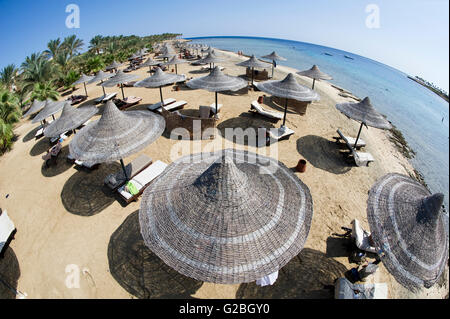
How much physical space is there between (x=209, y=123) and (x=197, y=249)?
7603 millimetres

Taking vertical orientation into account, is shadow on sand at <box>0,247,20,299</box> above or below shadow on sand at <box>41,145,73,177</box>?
below

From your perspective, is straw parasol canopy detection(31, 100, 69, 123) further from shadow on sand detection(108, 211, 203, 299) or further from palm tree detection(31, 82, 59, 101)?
shadow on sand detection(108, 211, 203, 299)

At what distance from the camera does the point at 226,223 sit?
3.22 m

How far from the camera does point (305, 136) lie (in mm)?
10156

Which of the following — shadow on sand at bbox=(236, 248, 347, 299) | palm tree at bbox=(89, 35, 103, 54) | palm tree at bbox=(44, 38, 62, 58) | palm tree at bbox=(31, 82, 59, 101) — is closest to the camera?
shadow on sand at bbox=(236, 248, 347, 299)

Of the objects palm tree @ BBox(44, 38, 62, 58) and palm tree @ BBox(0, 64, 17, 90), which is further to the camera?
palm tree @ BBox(44, 38, 62, 58)

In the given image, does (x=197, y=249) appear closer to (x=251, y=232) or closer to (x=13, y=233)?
(x=251, y=232)

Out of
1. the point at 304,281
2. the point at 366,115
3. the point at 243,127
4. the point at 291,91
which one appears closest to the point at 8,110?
the point at 243,127

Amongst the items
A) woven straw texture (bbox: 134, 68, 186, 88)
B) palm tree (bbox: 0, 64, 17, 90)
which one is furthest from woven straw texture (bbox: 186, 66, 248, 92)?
palm tree (bbox: 0, 64, 17, 90)

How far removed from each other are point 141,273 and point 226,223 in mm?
3161

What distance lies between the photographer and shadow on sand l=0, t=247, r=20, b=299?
4613mm

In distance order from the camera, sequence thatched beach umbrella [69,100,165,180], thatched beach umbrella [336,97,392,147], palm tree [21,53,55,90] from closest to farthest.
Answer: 1. thatched beach umbrella [69,100,165,180]
2. thatched beach umbrella [336,97,392,147]
3. palm tree [21,53,55,90]

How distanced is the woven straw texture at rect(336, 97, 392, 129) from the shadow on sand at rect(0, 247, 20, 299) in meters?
12.7

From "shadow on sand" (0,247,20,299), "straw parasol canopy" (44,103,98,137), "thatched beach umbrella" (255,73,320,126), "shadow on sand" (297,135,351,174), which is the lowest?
"shadow on sand" (0,247,20,299)
